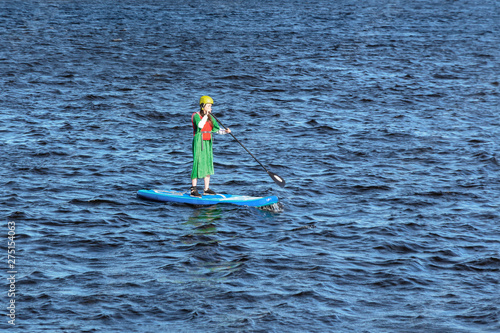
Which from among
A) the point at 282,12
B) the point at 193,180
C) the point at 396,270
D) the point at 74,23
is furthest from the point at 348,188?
the point at 282,12

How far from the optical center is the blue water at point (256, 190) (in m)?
9.80

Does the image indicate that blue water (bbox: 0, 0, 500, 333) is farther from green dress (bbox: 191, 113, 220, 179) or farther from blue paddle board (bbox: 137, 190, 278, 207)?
green dress (bbox: 191, 113, 220, 179)

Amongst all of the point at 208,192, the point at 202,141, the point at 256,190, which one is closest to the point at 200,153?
the point at 202,141

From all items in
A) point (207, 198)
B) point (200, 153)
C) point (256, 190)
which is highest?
point (200, 153)

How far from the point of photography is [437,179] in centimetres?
1623

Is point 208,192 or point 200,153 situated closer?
point 200,153

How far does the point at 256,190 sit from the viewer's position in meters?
15.3

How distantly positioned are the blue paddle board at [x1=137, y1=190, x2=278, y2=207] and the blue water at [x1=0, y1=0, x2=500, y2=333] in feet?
0.70

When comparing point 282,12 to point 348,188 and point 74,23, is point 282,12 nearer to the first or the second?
point 74,23

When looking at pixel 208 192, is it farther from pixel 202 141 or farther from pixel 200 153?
pixel 202 141

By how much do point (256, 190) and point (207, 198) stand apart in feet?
5.34

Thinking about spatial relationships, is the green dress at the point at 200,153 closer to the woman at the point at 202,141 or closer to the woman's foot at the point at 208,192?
the woman at the point at 202,141

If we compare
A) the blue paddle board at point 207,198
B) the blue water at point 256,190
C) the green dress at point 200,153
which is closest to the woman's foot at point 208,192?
the blue paddle board at point 207,198

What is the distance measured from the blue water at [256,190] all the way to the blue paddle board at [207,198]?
0.21m
